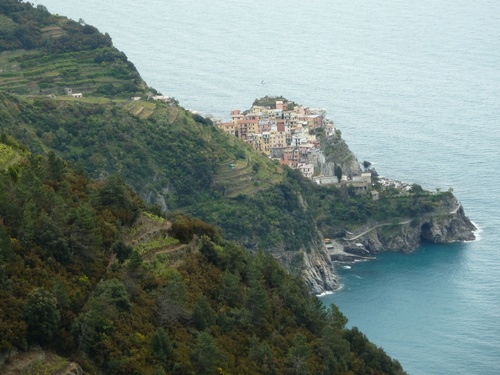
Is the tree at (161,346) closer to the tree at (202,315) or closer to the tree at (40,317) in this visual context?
the tree at (40,317)

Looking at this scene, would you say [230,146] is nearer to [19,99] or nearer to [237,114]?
[237,114]

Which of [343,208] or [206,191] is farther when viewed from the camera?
[343,208]

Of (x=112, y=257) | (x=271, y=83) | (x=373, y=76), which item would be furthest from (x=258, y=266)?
(x=373, y=76)

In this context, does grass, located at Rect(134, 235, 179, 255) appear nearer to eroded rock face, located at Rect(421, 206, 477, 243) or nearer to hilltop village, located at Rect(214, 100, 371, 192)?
eroded rock face, located at Rect(421, 206, 477, 243)

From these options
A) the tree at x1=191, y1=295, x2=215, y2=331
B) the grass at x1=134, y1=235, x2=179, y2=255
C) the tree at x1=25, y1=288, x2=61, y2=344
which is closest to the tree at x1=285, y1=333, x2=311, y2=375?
the tree at x1=191, y1=295, x2=215, y2=331

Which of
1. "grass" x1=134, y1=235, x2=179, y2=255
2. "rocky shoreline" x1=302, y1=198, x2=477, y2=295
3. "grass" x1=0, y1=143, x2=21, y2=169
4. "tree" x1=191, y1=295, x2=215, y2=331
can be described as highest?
"grass" x1=0, y1=143, x2=21, y2=169
